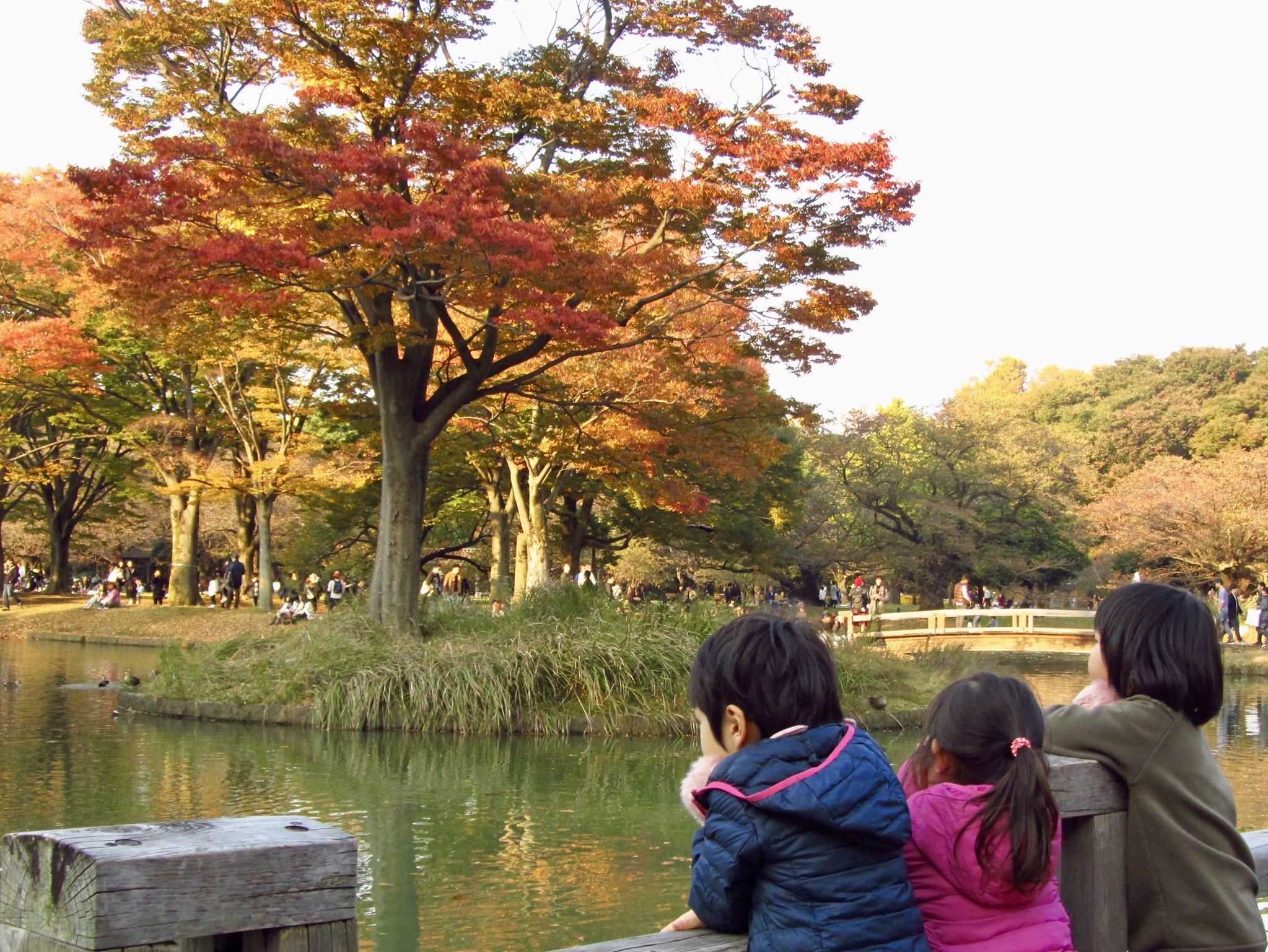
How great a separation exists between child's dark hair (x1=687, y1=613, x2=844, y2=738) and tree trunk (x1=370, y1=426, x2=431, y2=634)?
41.7 ft

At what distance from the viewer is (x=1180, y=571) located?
31594 mm

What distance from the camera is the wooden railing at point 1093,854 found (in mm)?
2365

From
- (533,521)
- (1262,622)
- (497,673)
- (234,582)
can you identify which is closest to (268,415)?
(533,521)

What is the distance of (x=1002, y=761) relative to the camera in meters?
2.27

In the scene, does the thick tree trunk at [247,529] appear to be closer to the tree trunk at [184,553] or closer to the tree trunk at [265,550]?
the tree trunk at [184,553]

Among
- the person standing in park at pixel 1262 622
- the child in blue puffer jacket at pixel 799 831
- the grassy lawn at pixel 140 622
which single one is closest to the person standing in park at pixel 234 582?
the grassy lawn at pixel 140 622

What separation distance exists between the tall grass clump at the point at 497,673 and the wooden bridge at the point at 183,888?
1047 centimetres

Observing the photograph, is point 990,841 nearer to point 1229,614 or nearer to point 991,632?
point 991,632

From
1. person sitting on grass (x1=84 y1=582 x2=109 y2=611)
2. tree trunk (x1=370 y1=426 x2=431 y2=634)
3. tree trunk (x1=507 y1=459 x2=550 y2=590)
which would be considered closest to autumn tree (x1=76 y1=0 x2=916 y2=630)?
tree trunk (x1=370 y1=426 x2=431 y2=634)

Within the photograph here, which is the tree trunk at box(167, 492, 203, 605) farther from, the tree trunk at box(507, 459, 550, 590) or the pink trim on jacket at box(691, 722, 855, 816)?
the pink trim on jacket at box(691, 722, 855, 816)

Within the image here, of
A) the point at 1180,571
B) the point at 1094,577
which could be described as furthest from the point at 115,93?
the point at 1094,577

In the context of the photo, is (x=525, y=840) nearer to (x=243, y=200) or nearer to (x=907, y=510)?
(x=243, y=200)

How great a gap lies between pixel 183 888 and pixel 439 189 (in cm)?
1203

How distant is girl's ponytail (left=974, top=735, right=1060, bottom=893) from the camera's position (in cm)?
213
